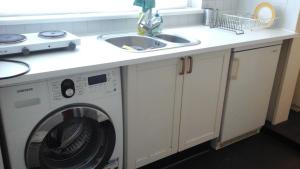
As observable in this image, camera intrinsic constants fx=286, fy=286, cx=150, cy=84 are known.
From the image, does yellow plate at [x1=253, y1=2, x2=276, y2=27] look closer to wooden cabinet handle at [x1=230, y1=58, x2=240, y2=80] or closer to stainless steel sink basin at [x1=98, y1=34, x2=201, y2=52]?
wooden cabinet handle at [x1=230, y1=58, x2=240, y2=80]

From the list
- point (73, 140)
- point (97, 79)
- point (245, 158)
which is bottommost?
point (245, 158)

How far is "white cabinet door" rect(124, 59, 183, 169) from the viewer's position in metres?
1.68

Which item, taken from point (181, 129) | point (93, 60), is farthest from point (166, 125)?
point (93, 60)

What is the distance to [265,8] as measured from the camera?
2.52m

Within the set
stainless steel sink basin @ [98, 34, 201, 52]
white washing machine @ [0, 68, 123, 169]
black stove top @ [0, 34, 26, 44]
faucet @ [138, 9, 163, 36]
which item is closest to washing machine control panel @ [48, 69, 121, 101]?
white washing machine @ [0, 68, 123, 169]

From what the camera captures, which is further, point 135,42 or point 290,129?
point 290,129

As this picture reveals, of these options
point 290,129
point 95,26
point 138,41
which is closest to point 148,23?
point 138,41

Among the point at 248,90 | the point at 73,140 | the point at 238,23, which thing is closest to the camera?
the point at 73,140

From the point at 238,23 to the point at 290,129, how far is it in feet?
3.51

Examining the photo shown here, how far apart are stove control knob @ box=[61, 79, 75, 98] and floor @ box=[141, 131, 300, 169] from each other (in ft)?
3.05

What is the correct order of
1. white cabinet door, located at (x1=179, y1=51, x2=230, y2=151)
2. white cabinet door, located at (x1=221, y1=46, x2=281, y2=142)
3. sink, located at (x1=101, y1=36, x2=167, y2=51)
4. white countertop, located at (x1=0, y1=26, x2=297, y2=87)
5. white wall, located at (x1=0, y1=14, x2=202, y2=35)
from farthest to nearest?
white cabinet door, located at (x1=221, y1=46, x2=281, y2=142) → sink, located at (x1=101, y1=36, x2=167, y2=51) → white cabinet door, located at (x1=179, y1=51, x2=230, y2=151) → white wall, located at (x1=0, y1=14, x2=202, y2=35) → white countertop, located at (x1=0, y1=26, x2=297, y2=87)

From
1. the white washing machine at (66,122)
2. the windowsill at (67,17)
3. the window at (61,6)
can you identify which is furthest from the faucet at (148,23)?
the white washing machine at (66,122)

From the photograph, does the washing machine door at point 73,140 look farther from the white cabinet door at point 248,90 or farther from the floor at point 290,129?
the floor at point 290,129

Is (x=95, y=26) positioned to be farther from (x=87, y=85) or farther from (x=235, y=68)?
(x=235, y=68)
